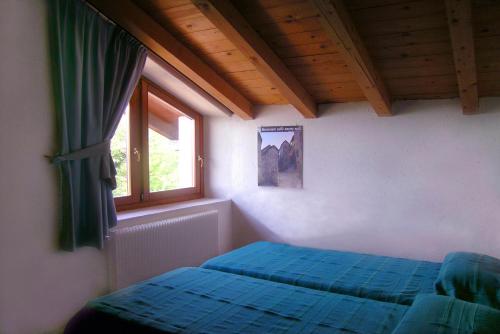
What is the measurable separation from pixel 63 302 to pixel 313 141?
7.77 ft

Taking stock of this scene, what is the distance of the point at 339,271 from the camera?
8.58 feet

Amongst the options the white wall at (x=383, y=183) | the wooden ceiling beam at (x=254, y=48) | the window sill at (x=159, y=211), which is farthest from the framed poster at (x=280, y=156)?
the window sill at (x=159, y=211)

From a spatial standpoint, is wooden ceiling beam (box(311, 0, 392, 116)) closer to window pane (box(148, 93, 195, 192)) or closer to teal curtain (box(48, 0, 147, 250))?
teal curtain (box(48, 0, 147, 250))

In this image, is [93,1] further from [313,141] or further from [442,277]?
[442,277]

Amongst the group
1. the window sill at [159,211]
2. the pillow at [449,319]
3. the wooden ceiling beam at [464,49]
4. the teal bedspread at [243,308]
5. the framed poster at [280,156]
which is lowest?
the teal bedspread at [243,308]

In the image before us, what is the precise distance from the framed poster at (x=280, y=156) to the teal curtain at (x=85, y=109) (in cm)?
153

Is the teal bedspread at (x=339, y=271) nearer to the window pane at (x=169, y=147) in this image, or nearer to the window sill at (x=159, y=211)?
the window sill at (x=159, y=211)

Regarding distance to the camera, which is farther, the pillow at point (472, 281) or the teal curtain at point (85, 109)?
the teal curtain at point (85, 109)

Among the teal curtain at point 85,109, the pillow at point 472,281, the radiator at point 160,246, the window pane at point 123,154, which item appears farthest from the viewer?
the window pane at point 123,154

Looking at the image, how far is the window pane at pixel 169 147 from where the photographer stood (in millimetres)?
3607

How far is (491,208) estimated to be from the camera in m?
3.03

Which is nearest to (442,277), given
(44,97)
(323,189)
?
(323,189)

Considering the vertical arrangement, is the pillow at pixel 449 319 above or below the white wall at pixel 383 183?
below

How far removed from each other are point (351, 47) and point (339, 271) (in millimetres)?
1419
